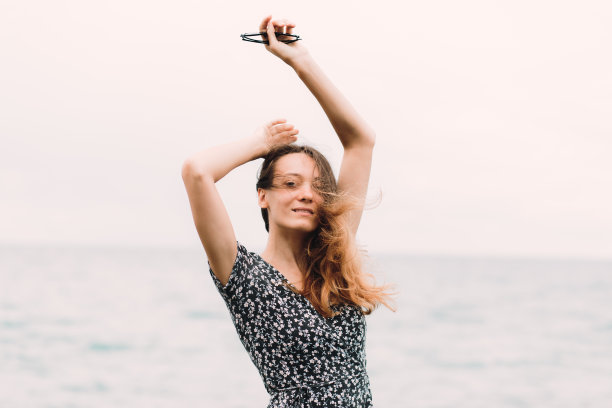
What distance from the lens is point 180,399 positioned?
1241cm

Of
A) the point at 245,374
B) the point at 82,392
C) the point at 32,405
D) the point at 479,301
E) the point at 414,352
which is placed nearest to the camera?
the point at 32,405

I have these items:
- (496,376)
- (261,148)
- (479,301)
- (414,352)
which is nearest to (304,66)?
(261,148)

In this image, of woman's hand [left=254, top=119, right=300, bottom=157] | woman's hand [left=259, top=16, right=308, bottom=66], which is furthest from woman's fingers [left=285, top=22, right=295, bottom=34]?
woman's hand [left=254, top=119, right=300, bottom=157]

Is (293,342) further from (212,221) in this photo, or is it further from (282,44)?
(282,44)

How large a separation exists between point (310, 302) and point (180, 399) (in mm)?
10455

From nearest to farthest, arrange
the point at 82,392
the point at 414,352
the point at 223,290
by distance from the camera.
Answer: the point at 223,290, the point at 82,392, the point at 414,352

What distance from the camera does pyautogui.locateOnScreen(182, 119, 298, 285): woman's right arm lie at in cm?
240

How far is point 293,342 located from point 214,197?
587 mm

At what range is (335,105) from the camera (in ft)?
9.00

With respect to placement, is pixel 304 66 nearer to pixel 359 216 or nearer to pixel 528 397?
pixel 359 216

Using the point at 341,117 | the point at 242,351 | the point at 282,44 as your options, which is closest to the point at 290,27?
the point at 282,44

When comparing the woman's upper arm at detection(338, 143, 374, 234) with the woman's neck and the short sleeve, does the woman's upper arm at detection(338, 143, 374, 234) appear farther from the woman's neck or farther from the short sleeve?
the short sleeve

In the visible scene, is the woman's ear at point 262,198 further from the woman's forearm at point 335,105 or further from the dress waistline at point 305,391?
the dress waistline at point 305,391

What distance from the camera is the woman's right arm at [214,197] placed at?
7.88 ft
